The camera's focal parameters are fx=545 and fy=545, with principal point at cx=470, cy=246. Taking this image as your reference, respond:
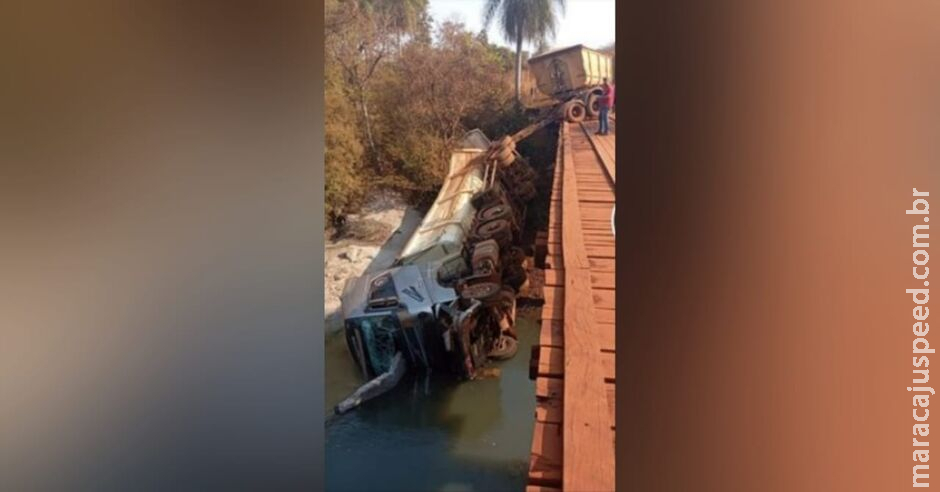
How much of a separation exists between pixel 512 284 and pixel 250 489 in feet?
3.06

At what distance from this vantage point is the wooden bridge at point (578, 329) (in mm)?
1544

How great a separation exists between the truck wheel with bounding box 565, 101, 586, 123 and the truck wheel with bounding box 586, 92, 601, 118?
18 mm

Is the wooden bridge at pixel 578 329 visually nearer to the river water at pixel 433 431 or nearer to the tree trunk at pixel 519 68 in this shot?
the river water at pixel 433 431

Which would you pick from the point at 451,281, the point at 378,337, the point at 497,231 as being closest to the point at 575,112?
the point at 497,231

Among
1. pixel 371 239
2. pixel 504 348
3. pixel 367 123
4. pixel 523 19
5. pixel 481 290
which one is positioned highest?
pixel 523 19

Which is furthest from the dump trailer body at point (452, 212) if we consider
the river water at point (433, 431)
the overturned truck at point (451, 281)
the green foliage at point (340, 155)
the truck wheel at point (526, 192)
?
the river water at point (433, 431)

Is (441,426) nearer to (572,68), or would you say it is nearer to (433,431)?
(433,431)

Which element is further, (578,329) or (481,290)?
(481,290)

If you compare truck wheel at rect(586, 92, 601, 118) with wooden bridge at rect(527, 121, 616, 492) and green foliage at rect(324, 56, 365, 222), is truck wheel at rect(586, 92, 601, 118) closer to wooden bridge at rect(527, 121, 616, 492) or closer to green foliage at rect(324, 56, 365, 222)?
wooden bridge at rect(527, 121, 616, 492)

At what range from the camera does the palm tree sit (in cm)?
166

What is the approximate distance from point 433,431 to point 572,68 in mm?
1201

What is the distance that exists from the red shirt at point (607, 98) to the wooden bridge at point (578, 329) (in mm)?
67

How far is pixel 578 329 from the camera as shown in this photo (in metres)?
1.62

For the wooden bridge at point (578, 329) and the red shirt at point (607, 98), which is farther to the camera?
the red shirt at point (607, 98)
